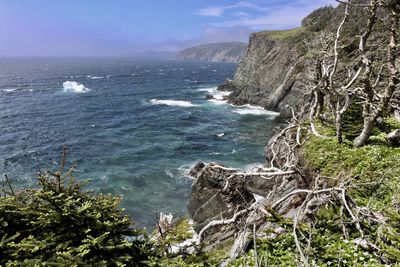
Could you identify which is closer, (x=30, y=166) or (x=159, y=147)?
(x=30, y=166)

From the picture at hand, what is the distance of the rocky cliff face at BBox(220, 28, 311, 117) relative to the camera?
6100 cm

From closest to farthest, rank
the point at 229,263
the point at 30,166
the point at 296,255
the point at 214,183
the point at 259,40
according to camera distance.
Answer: the point at 296,255 < the point at 229,263 < the point at 214,183 < the point at 30,166 < the point at 259,40

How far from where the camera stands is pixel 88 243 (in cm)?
877

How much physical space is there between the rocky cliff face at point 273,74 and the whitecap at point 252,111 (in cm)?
123

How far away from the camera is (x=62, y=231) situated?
365 inches

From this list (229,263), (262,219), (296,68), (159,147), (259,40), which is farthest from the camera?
(259,40)

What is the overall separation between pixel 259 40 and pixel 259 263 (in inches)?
3273

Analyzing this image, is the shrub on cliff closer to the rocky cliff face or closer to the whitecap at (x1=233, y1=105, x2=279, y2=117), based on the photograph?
the rocky cliff face

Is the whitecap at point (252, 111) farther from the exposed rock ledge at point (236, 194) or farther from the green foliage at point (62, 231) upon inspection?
the green foliage at point (62, 231)

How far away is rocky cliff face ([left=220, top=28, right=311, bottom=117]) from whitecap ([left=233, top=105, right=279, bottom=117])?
1.23 meters

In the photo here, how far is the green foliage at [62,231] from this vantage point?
336 inches

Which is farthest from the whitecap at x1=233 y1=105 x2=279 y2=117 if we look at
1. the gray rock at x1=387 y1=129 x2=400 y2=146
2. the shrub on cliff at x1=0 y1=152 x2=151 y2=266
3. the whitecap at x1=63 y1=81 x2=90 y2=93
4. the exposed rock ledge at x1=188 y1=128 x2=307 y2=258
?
the shrub on cliff at x1=0 y1=152 x2=151 y2=266

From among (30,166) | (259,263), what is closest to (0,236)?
(259,263)

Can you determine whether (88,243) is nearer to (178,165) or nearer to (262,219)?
(262,219)
